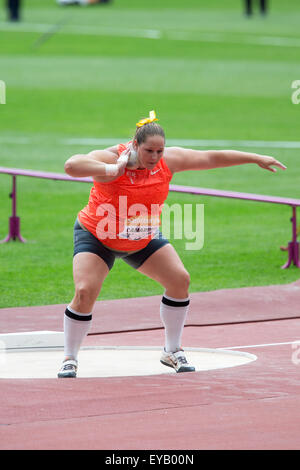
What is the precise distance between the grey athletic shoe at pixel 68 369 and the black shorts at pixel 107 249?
2.32 feet

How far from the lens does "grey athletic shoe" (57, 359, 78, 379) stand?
7.70 meters

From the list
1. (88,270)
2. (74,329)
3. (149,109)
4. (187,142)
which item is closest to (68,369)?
(74,329)

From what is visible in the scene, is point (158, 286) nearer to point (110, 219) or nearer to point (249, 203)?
point (110, 219)

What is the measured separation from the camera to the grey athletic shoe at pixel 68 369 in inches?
303

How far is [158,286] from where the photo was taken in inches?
464

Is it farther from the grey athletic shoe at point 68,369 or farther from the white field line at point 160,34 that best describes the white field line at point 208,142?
the white field line at point 160,34

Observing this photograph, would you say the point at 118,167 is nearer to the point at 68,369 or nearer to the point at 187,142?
the point at 68,369

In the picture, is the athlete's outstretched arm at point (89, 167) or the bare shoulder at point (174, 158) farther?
the bare shoulder at point (174, 158)

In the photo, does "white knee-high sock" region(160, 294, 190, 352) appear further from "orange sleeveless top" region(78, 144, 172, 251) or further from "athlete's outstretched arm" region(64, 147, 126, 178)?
"athlete's outstretched arm" region(64, 147, 126, 178)

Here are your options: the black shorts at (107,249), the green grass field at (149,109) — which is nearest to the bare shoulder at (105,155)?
the black shorts at (107,249)

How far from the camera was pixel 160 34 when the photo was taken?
165ft

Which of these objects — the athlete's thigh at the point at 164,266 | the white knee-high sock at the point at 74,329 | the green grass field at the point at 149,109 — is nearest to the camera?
the white knee-high sock at the point at 74,329

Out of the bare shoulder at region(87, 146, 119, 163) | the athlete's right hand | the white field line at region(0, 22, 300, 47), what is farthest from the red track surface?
the white field line at region(0, 22, 300, 47)
